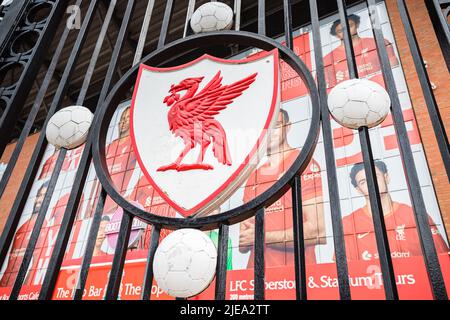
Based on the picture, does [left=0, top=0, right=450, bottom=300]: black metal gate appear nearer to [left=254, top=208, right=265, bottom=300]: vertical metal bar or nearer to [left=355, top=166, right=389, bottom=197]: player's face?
[left=254, top=208, right=265, bottom=300]: vertical metal bar

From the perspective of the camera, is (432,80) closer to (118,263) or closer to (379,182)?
(379,182)

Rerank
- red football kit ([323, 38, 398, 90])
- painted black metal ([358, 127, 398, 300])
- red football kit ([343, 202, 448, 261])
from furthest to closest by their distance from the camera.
A: 1. red football kit ([323, 38, 398, 90])
2. red football kit ([343, 202, 448, 261])
3. painted black metal ([358, 127, 398, 300])

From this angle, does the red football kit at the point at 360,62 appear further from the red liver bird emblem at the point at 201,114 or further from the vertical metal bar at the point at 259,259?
the vertical metal bar at the point at 259,259

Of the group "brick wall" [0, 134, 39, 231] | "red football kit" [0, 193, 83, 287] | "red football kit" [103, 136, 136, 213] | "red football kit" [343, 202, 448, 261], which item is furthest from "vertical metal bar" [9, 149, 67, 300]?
"brick wall" [0, 134, 39, 231]

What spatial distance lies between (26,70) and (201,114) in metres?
0.89

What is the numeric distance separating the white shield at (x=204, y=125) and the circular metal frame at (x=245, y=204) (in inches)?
2.1

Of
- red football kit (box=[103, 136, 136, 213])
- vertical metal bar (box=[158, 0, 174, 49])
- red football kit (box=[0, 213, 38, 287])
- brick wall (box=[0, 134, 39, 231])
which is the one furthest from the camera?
brick wall (box=[0, 134, 39, 231])

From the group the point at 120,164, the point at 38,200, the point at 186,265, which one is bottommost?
the point at 186,265

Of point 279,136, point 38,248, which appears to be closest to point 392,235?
point 279,136

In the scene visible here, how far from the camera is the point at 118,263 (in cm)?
83

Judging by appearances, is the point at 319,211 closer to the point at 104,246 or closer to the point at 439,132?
the point at 439,132

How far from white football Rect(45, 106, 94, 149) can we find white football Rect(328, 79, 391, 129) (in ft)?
2.78

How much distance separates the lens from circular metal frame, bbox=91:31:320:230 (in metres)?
0.78
